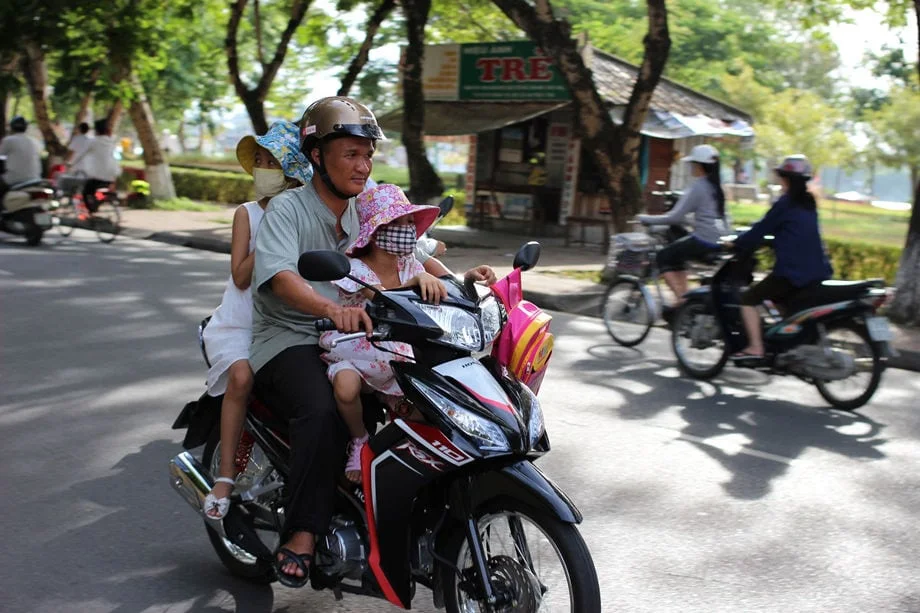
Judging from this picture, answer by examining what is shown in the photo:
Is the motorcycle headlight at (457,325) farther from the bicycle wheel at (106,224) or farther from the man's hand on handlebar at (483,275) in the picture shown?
the bicycle wheel at (106,224)

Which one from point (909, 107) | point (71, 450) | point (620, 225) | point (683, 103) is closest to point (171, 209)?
point (683, 103)

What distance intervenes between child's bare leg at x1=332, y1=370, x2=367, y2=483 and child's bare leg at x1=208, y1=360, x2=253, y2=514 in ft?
1.52

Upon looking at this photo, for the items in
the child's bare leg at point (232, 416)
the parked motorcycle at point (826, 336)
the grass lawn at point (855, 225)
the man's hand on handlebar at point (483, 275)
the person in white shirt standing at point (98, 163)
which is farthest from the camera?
the grass lawn at point (855, 225)

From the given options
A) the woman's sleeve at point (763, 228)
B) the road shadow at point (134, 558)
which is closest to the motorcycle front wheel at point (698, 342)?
the woman's sleeve at point (763, 228)

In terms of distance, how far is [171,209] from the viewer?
23.5 m

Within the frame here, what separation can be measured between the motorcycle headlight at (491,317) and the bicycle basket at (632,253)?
640 cm

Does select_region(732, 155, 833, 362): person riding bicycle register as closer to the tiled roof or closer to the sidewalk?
the sidewalk

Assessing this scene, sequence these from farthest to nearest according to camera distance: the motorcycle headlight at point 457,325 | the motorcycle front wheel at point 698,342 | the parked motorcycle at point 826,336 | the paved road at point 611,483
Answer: the motorcycle front wheel at point 698,342 < the parked motorcycle at point 826,336 < the paved road at point 611,483 < the motorcycle headlight at point 457,325

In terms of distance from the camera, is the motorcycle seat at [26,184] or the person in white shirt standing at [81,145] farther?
the person in white shirt standing at [81,145]

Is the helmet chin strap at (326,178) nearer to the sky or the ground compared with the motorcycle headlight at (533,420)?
nearer to the sky

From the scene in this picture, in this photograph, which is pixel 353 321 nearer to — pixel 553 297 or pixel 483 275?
pixel 483 275

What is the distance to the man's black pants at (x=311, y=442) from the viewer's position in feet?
10.9

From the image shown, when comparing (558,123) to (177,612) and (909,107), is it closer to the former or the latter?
(177,612)

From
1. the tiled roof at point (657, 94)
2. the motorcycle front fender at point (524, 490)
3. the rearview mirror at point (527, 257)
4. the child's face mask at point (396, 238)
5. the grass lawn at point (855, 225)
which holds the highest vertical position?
the tiled roof at point (657, 94)
